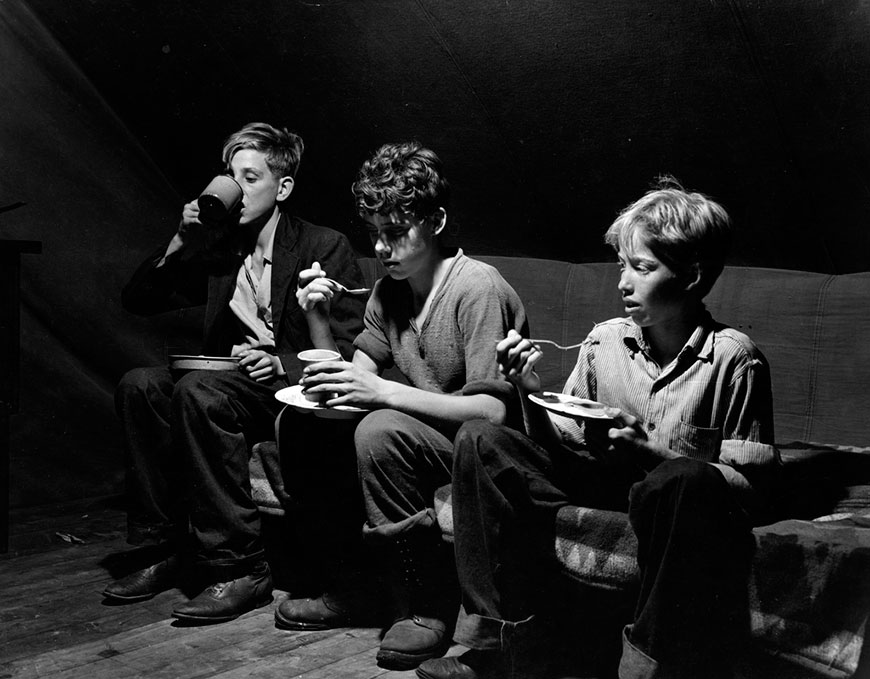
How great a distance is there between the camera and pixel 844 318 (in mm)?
2016

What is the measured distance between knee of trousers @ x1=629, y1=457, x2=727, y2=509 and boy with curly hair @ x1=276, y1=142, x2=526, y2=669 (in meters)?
0.46

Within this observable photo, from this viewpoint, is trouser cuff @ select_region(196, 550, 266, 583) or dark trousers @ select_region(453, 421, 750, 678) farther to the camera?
trouser cuff @ select_region(196, 550, 266, 583)

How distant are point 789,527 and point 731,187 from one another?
1.08 meters

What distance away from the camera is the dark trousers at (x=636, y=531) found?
55.7 inches

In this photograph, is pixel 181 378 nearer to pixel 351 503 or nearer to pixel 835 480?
pixel 351 503

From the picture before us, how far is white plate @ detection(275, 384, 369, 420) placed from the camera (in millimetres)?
1904

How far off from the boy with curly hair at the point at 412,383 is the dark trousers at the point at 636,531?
0.18 m

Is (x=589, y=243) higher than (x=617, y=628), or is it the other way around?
(x=589, y=243)

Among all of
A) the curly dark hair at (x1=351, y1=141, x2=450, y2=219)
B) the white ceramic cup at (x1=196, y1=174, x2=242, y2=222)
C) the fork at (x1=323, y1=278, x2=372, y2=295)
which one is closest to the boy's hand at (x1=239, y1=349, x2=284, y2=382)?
the fork at (x1=323, y1=278, x2=372, y2=295)

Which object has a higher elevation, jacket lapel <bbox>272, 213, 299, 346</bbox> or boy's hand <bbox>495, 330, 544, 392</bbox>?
jacket lapel <bbox>272, 213, 299, 346</bbox>

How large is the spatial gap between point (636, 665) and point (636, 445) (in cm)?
37

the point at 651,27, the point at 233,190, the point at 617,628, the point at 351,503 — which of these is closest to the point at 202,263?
the point at 233,190

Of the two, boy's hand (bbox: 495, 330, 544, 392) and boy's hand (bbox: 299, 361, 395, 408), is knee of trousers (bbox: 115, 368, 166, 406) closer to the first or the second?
boy's hand (bbox: 299, 361, 395, 408)

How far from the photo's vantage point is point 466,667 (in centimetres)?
172
